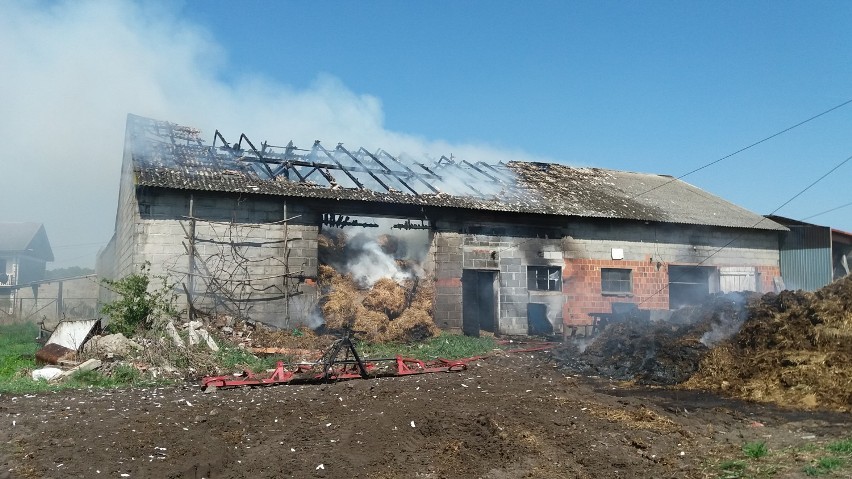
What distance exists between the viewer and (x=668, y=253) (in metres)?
21.9

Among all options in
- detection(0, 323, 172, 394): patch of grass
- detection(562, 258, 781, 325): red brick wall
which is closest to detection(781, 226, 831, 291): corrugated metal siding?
detection(562, 258, 781, 325): red brick wall

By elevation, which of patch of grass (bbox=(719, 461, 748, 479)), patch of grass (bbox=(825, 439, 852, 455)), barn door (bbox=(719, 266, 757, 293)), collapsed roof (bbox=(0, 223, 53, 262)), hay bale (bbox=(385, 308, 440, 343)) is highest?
collapsed roof (bbox=(0, 223, 53, 262))

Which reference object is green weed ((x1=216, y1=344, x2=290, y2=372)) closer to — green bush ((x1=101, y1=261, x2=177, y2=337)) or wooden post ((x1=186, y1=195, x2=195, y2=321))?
green bush ((x1=101, y1=261, x2=177, y2=337))

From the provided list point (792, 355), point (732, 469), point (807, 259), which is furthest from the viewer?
A: point (807, 259)

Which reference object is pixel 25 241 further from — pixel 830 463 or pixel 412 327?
pixel 830 463

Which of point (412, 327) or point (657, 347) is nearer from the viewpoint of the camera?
point (657, 347)

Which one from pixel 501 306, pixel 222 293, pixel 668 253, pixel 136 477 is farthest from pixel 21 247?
pixel 136 477

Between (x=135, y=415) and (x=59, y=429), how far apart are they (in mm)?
915

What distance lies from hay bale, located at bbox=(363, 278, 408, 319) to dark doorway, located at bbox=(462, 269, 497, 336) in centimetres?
250

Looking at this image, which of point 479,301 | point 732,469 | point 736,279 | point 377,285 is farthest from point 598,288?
point 732,469

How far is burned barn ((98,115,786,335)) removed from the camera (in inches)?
635

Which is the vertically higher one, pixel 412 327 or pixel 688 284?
pixel 688 284

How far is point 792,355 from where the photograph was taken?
987 cm

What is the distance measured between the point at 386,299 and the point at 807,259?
1629 cm
